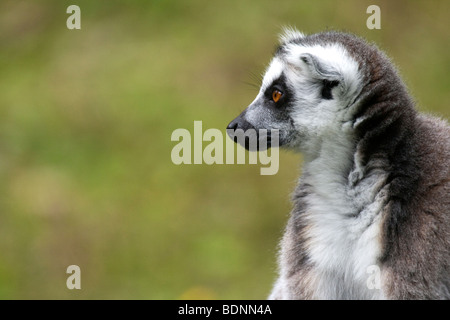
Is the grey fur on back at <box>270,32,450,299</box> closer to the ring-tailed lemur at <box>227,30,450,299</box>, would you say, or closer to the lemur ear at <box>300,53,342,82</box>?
the ring-tailed lemur at <box>227,30,450,299</box>

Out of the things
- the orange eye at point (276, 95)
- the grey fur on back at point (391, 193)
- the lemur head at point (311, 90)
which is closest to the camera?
the grey fur on back at point (391, 193)

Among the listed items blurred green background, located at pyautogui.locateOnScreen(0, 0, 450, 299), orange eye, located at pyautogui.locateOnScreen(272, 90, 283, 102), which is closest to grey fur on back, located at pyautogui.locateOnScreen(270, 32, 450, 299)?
orange eye, located at pyautogui.locateOnScreen(272, 90, 283, 102)

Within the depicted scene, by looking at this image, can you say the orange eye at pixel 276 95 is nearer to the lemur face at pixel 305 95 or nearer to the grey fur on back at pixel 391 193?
the lemur face at pixel 305 95

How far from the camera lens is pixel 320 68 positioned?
3.37m

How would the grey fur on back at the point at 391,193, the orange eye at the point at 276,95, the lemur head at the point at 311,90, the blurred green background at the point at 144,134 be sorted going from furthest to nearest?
the blurred green background at the point at 144,134, the orange eye at the point at 276,95, the lemur head at the point at 311,90, the grey fur on back at the point at 391,193

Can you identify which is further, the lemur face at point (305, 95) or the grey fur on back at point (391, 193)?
the lemur face at point (305, 95)

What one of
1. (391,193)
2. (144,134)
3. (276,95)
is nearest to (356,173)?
(391,193)

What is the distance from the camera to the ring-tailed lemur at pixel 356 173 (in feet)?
10.0

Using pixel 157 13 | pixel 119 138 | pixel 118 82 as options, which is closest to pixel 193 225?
pixel 119 138

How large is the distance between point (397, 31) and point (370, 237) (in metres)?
6.13

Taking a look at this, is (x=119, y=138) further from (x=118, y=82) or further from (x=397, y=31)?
(x=397, y=31)

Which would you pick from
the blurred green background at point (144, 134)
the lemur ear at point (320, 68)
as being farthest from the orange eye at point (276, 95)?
the blurred green background at point (144, 134)

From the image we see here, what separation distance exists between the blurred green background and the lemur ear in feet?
10.2

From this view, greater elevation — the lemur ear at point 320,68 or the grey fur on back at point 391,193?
the lemur ear at point 320,68
